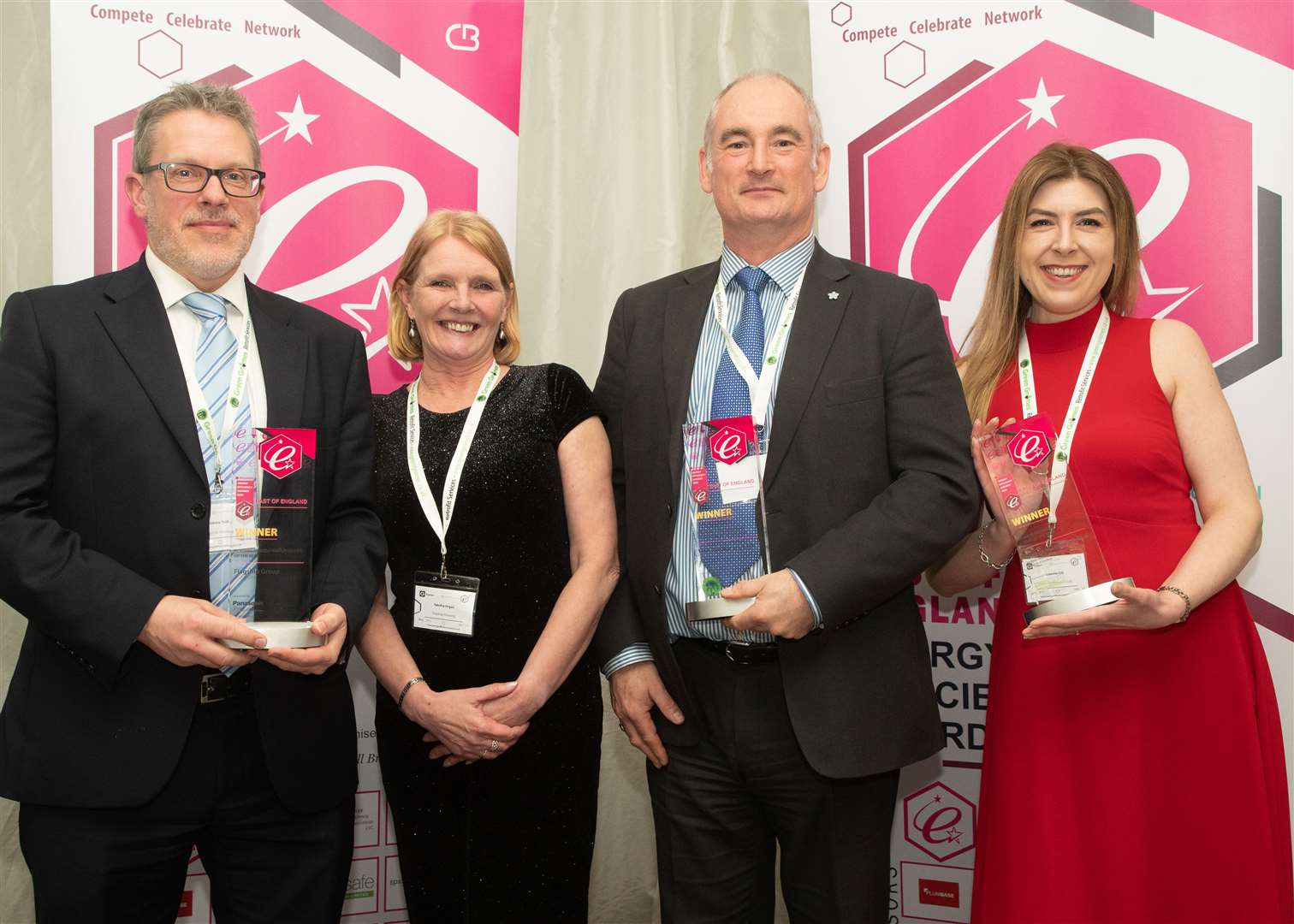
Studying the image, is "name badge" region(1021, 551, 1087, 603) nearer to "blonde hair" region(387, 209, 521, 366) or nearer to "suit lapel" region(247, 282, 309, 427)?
"blonde hair" region(387, 209, 521, 366)

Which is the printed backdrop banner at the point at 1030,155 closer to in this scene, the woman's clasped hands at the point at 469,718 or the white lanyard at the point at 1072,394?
the white lanyard at the point at 1072,394

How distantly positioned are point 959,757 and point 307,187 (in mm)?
2746

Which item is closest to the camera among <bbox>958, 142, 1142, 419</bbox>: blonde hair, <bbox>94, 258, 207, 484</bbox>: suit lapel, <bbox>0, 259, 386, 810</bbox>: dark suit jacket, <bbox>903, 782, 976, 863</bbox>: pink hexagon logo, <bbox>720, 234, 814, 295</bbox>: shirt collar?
<bbox>0, 259, 386, 810</bbox>: dark suit jacket

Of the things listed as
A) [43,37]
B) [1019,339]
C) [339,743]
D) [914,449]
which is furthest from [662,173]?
[339,743]

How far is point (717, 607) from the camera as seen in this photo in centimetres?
192

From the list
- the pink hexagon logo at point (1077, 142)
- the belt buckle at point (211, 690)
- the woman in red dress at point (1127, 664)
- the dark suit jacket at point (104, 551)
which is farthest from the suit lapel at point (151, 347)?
the pink hexagon logo at point (1077, 142)

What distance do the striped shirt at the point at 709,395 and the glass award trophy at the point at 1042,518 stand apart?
1.68ft

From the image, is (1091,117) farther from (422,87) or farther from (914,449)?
(422,87)

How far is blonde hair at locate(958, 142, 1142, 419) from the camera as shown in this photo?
2.38m

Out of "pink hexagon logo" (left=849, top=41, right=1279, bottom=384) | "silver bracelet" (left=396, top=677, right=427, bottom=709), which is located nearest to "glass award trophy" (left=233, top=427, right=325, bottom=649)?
"silver bracelet" (left=396, top=677, right=427, bottom=709)

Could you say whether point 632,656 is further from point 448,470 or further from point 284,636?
point 284,636

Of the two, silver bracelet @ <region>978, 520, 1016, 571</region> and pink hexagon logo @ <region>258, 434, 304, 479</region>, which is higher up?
pink hexagon logo @ <region>258, 434, 304, 479</region>

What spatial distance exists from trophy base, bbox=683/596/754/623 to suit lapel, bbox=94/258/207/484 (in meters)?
0.99

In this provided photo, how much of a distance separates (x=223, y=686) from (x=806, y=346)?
1369 millimetres
